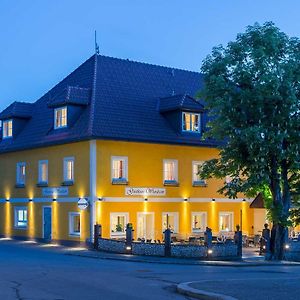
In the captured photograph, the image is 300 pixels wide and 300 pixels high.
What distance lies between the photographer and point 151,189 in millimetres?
38781

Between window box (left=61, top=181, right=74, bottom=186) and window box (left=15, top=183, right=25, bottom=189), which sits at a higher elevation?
window box (left=61, top=181, right=74, bottom=186)

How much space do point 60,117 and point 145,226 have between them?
8357 mm

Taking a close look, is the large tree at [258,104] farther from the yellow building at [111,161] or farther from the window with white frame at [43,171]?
the window with white frame at [43,171]

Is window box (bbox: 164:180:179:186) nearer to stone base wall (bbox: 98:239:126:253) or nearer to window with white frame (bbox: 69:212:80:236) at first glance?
window with white frame (bbox: 69:212:80:236)

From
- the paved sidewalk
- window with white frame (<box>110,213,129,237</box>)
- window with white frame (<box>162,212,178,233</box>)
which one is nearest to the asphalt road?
the paved sidewalk

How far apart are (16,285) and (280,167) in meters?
19.3

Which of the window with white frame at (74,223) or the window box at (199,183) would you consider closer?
the window with white frame at (74,223)

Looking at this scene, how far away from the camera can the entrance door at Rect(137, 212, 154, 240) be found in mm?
38562

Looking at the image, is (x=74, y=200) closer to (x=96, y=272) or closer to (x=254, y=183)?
(x=254, y=183)

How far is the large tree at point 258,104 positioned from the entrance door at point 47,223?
1245 centimetres

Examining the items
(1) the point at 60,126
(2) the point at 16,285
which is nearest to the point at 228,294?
(2) the point at 16,285

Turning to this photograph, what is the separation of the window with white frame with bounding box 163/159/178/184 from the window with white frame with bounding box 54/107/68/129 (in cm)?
656

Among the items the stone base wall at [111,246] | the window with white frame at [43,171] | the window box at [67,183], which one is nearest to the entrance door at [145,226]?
the stone base wall at [111,246]

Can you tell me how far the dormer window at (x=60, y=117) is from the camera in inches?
1548
